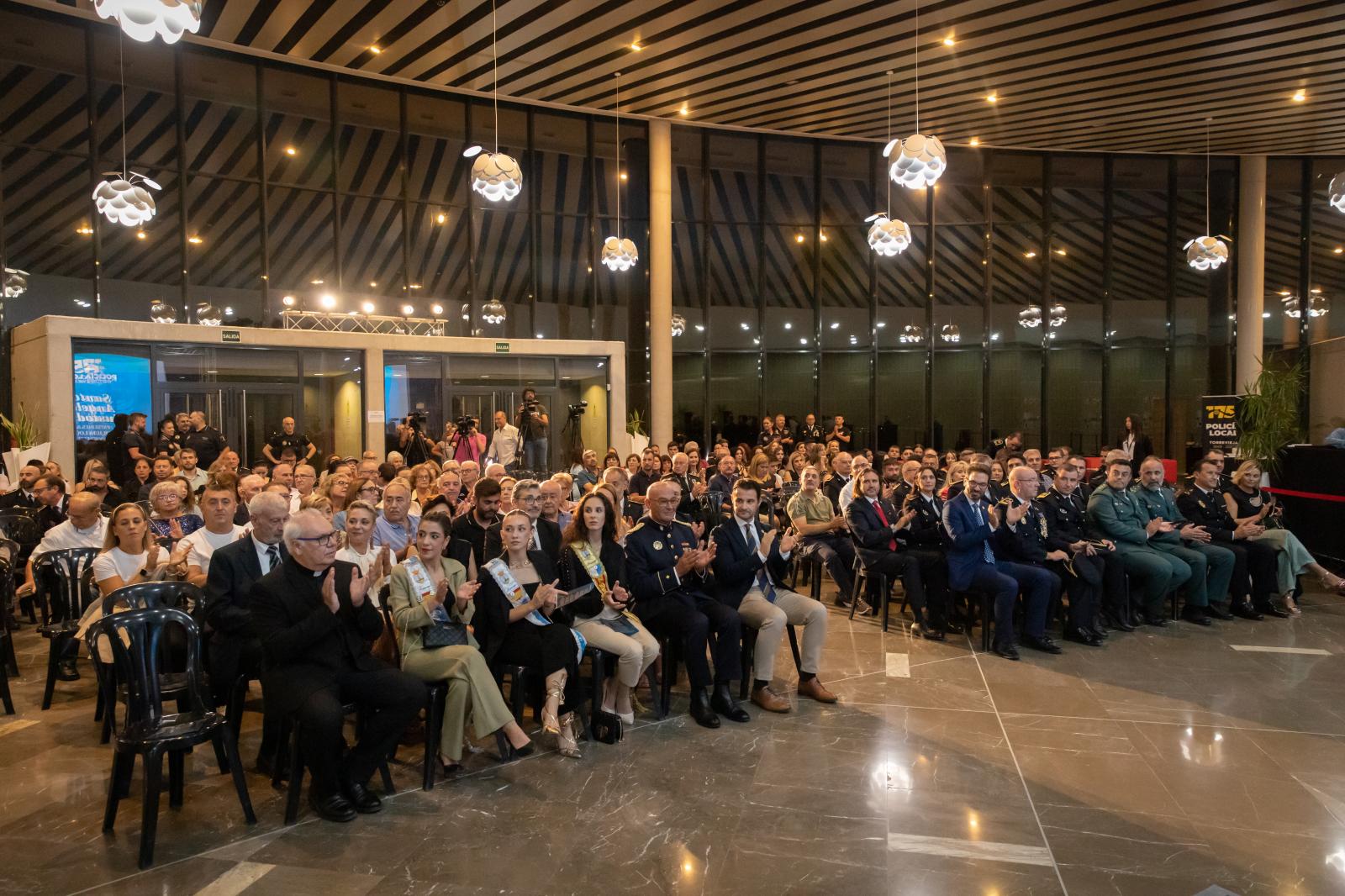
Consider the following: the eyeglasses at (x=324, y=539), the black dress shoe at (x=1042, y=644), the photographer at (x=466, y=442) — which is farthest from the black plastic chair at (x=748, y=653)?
the photographer at (x=466, y=442)

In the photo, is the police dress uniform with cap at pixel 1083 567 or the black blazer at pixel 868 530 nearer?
the police dress uniform with cap at pixel 1083 567

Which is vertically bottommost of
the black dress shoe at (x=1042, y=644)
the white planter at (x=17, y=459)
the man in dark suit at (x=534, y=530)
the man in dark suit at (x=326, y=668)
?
the black dress shoe at (x=1042, y=644)

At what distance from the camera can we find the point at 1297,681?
4.84 metres

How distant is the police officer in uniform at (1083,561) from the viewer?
575cm

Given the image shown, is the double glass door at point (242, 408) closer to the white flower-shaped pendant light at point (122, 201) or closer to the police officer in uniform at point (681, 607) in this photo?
the white flower-shaped pendant light at point (122, 201)

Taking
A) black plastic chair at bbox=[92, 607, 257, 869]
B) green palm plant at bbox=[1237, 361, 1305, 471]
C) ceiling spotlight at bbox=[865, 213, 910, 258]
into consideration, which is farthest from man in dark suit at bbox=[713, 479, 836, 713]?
green palm plant at bbox=[1237, 361, 1305, 471]

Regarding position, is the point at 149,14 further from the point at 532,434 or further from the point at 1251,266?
the point at 1251,266

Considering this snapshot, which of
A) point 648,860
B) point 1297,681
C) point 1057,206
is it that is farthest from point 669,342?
point 648,860

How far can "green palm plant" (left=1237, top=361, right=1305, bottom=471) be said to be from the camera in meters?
9.26

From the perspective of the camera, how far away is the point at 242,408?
1099 cm

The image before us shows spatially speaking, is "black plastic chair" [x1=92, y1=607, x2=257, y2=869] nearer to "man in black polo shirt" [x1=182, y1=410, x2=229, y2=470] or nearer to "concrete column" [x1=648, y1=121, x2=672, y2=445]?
"man in black polo shirt" [x1=182, y1=410, x2=229, y2=470]

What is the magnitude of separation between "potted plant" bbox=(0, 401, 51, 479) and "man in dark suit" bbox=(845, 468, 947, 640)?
332 inches

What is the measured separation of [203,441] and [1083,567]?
8.81 m

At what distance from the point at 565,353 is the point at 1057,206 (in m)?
9.21
